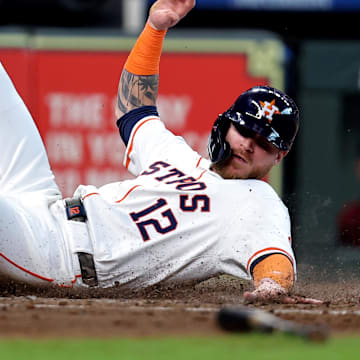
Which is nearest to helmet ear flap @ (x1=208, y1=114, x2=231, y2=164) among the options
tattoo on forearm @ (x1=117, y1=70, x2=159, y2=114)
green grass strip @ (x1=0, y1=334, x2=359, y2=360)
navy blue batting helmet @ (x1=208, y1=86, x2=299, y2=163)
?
navy blue batting helmet @ (x1=208, y1=86, x2=299, y2=163)

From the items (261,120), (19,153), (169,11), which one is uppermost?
(169,11)

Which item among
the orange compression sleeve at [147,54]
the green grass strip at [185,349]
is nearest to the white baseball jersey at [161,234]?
the orange compression sleeve at [147,54]

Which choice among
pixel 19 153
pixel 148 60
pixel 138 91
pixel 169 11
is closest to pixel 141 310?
pixel 19 153

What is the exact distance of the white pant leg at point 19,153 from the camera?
14.9ft

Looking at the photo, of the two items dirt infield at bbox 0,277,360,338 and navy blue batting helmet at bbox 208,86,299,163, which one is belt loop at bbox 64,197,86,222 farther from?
navy blue batting helmet at bbox 208,86,299,163

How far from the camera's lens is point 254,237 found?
4.02 meters

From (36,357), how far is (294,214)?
15.7 ft

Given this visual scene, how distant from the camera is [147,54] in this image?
4.77 meters

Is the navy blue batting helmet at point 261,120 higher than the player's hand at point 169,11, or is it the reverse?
the player's hand at point 169,11

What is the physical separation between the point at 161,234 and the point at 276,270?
0.54 m

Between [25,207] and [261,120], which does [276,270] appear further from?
[25,207]

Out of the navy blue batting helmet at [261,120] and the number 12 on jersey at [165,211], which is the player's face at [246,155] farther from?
the number 12 on jersey at [165,211]

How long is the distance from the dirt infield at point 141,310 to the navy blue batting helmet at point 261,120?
669 millimetres

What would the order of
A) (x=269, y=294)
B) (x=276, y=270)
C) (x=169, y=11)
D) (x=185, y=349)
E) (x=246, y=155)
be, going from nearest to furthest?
(x=185, y=349), (x=269, y=294), (x=276, y=270), (x=246, y=155), (x=169, y=11)
